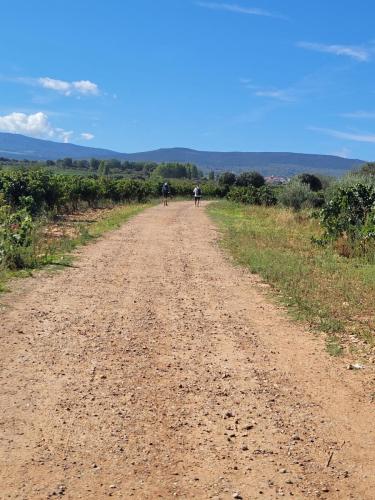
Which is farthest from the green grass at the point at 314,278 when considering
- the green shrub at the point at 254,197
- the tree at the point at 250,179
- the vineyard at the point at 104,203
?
the tree at the point at 250,179

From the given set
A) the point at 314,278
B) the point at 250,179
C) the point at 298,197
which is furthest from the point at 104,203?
the point at 250,179

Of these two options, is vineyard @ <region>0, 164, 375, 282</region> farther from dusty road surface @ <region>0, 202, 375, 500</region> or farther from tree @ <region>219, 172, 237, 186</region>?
tree @ <region>219, 172, 237, 186</region>

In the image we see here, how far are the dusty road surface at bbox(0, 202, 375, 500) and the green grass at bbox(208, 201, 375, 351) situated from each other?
54 centimetres

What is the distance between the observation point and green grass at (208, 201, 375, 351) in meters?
7.53

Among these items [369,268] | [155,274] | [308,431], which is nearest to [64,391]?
[308,431]

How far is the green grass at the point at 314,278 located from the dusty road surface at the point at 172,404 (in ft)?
1.77

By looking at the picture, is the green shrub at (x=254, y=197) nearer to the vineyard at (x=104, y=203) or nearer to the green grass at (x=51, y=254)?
the vineyard at (x=104, y=203)

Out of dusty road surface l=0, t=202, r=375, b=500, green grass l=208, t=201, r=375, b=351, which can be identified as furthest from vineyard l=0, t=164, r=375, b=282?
dusty road surface l=0, t=202, r=375, b=500

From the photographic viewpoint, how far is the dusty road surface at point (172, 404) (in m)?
3.57

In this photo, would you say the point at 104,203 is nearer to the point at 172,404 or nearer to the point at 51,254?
the point at 51,254

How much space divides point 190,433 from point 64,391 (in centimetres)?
124

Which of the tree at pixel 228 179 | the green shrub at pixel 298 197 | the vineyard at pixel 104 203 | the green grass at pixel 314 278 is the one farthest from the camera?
the tree at pixel 228 179

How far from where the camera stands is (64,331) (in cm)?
654

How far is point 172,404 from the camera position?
4.64 metres
